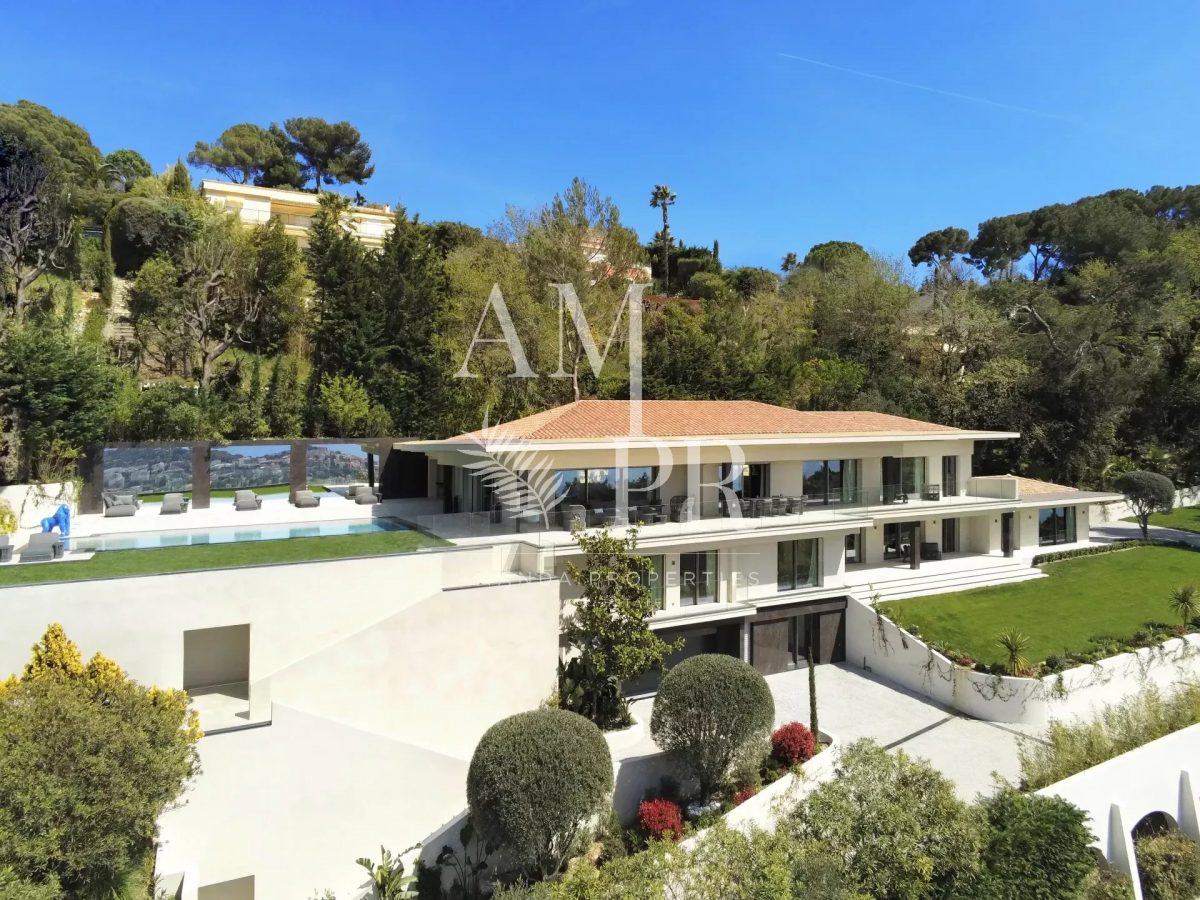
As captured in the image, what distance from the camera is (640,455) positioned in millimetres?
20266

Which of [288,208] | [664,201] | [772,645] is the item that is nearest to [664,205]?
[664,201]

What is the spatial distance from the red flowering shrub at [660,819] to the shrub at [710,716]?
3.34 feet

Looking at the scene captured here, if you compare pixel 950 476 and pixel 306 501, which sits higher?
pixel 950 476

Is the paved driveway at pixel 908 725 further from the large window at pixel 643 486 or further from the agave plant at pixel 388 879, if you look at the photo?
the agave plant at pixel 388 879

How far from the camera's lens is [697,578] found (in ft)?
65.5

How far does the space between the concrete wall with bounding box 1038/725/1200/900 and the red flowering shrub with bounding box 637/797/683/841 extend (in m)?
7.41

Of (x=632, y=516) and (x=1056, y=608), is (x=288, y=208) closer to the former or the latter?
(x=632, y=516)

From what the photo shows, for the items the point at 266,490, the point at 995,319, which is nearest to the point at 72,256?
the point at 266,490

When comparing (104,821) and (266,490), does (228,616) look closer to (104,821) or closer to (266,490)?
(104,821)

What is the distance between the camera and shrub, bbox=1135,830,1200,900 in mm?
13938

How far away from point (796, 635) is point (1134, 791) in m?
8.80

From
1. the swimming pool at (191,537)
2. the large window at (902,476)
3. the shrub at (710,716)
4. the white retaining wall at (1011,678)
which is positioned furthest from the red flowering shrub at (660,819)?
the large window at (902,476)

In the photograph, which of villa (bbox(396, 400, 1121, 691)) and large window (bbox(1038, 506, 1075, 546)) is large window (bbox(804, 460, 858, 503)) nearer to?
villa (bbox(396, 400, 1121, 691))

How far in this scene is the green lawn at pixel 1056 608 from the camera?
19.9m
